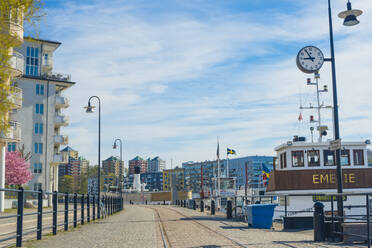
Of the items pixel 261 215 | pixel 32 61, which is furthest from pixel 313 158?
pixel 32 61

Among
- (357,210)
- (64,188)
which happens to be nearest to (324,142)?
(357,210)

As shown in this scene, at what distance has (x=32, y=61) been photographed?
63156mm

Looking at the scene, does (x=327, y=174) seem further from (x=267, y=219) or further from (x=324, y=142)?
(x=267, y=219)

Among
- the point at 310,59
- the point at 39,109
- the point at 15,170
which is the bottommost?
the point at 15,170

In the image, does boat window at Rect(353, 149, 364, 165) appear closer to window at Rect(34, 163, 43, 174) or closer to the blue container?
the blue container

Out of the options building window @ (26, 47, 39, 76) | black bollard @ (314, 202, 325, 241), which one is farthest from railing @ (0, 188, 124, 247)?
building window @ (26, 47, 39, 76)

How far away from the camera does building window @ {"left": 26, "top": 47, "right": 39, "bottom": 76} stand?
62.9 m

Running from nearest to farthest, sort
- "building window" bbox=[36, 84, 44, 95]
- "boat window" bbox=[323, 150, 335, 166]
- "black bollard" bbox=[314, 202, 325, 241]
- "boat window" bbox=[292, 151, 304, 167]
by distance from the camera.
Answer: "black bollard" bbox=[314, 202, 325, 241] < "boat window" bbox=[323, 150, 335, 166] < "boat window" bbox=[292, 151, 304, 167] < "building window" bbox=[36, 84, 44, 95]

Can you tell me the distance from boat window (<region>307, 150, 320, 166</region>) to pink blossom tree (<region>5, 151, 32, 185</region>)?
38.8 metres

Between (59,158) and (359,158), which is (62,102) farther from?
(359,158)

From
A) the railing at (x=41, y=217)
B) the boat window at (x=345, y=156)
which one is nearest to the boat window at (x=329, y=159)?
the boat window at (x=345, y=156)

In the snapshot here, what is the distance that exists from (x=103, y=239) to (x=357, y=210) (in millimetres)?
20423

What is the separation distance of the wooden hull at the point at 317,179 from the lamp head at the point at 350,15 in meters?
13.9

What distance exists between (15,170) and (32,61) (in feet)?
57.6
